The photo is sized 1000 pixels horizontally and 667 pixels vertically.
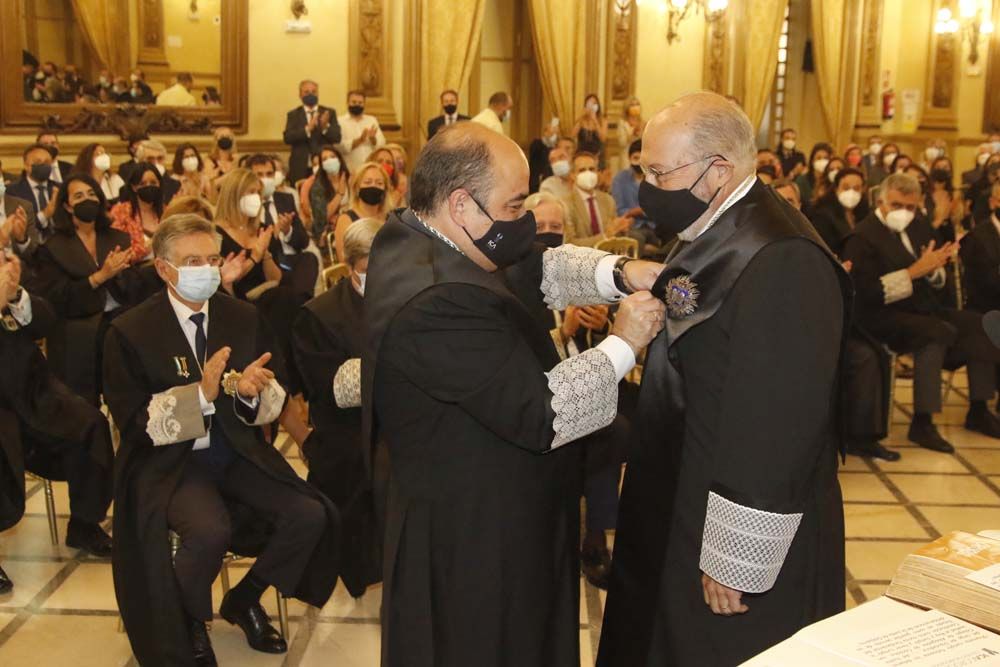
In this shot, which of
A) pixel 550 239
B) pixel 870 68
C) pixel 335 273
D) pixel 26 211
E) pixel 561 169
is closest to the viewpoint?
pixel 550 239

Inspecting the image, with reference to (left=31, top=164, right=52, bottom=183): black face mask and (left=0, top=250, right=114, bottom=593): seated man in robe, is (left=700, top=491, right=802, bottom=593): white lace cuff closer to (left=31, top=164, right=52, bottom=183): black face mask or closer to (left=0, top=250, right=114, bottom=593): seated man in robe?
(left=0, top=250, right=114, bottom=593): seated man in robe

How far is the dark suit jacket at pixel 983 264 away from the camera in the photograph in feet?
21.6

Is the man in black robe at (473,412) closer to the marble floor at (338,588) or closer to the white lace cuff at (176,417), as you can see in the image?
the white lace cuff at (176,417)

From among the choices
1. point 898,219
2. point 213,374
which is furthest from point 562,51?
point 213,374

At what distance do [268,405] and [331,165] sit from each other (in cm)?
524

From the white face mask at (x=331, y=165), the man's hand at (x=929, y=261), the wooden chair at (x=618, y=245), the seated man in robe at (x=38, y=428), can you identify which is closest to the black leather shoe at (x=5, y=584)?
the seated man in robe at (x=38, y=428)

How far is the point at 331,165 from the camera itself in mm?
8625

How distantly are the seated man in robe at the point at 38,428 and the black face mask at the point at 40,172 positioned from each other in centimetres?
429

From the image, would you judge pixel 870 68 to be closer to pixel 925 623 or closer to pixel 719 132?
pixel 719 132

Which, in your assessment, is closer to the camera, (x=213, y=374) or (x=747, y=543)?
(x=747, y=543)

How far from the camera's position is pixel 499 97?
1212 centimetres

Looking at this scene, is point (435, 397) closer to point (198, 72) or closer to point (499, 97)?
point (499, 97)

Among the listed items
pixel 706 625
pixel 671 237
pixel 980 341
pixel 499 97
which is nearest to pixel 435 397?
pixel 706 625

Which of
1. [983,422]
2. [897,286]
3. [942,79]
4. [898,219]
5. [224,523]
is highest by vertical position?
[942,79]
